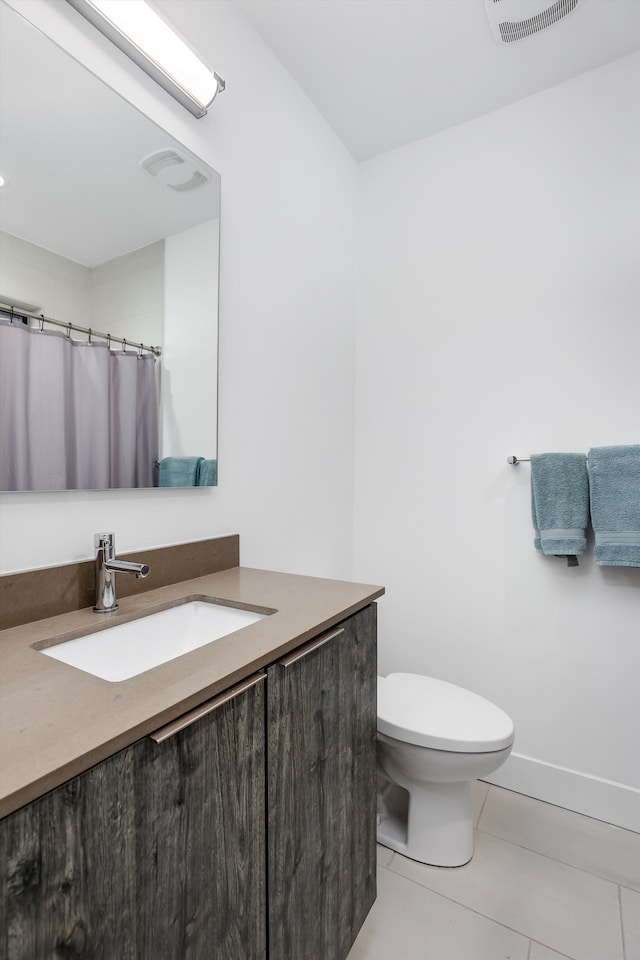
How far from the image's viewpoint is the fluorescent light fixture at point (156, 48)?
106cm

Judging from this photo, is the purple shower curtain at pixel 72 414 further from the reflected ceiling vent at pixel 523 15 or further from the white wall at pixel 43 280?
the reflected ceiling vent at pixel 523 15

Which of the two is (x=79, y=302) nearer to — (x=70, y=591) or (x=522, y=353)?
(x=70, y=591)

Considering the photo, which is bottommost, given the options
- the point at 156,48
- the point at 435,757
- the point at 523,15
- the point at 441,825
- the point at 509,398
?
the point at 441,825

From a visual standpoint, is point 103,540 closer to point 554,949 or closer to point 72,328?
point 72,328

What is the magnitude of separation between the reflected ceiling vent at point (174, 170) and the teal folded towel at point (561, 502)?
4.65 feet

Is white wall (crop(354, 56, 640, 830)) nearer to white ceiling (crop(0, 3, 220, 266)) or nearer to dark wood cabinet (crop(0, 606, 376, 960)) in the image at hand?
dark wood cabinet (crop(0, 606, 376, 960))

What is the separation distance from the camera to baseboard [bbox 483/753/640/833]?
1.66 metres

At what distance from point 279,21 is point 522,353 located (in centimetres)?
139

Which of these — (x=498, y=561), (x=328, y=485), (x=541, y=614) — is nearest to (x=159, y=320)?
(x=328, y=485)

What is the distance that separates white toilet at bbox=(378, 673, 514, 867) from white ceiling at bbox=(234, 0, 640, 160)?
218 cm

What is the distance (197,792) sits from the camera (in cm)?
66

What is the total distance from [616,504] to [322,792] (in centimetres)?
130

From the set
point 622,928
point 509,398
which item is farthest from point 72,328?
point 622,928

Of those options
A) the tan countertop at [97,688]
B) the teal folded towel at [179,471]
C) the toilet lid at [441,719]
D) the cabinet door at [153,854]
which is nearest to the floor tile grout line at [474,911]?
the toilet lid at [441,719]
